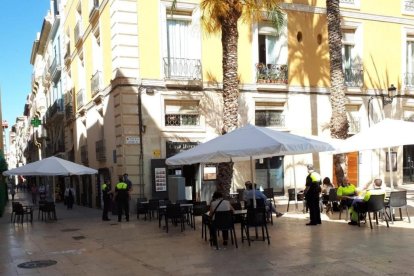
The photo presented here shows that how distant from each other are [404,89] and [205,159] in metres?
16.7

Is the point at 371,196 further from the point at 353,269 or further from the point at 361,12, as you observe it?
the point at 361,12

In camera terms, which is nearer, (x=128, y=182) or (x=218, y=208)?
(x=218, y=208)

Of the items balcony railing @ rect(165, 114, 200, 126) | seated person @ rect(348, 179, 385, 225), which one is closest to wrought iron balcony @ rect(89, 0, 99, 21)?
balcony railing @ rect(165, 114, 200, 126)

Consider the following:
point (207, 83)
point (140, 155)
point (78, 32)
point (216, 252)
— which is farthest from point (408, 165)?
point (78, 32)

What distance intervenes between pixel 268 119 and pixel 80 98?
11448 millimetres

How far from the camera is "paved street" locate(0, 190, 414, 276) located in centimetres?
769

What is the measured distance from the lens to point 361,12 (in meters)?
22.5

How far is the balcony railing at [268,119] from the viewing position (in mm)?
20516

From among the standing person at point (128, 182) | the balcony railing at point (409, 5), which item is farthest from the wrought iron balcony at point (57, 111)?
the balcony railing at point (409, 5)

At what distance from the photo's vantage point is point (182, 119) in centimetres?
1911

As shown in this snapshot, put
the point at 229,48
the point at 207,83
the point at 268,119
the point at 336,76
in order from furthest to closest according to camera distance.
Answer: the point at 268,119
the point at 207,83
the point at 336,76
the point at 229,48

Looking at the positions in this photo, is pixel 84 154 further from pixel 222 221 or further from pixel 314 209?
pixel 222 221

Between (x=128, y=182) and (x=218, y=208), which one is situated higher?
(x=128, y=182)

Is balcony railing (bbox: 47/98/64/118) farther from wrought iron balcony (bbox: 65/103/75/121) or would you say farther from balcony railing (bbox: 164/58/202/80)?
balcony railing (bbox: 164/58/202/80)
